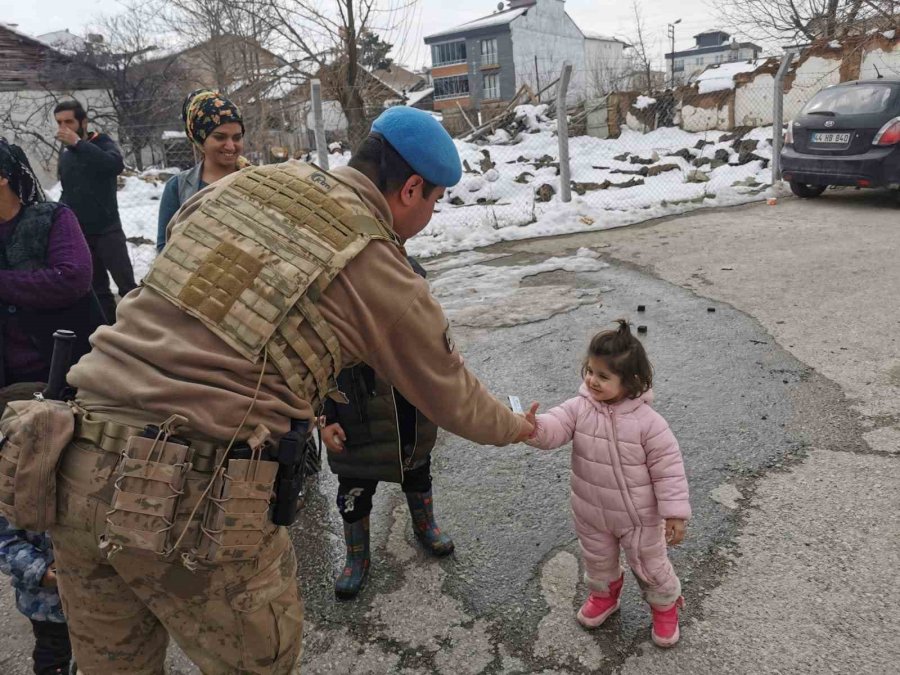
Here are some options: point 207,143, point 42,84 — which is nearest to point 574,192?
point 207,143

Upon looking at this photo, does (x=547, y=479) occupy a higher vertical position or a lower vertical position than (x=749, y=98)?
lower

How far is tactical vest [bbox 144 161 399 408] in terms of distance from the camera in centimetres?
139

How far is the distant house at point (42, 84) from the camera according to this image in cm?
2071

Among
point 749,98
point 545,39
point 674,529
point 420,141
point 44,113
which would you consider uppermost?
point 545,39

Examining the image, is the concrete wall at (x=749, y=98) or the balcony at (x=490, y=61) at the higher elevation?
the balcony at (x=490, y=61)

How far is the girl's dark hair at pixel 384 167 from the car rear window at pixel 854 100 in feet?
29.2

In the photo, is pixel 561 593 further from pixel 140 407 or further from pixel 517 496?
pixel 140 407

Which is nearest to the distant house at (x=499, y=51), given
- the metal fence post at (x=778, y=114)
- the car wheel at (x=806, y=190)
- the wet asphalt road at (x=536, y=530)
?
the metal fence post at (x=778, y=114)

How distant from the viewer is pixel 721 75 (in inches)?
726

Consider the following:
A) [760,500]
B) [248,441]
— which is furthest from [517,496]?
[248,441]

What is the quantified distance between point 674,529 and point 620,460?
252 mm

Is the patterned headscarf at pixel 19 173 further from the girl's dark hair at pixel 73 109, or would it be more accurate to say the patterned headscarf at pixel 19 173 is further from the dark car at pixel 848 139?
the dark car at pixel 848 139

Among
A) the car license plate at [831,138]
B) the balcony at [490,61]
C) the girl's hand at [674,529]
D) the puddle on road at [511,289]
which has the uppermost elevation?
the balcony at [490,61]

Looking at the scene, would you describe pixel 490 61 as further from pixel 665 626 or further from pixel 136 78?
pixel 665 626
